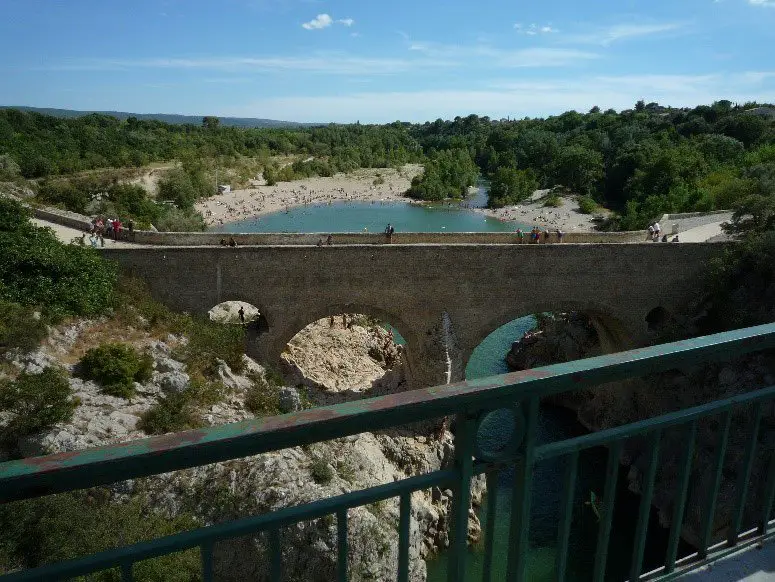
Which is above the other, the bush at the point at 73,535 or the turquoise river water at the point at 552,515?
the bush at the point at 73,535

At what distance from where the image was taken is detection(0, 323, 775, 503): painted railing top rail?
125 centimetres

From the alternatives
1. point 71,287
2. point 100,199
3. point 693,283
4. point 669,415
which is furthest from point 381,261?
point 100,199

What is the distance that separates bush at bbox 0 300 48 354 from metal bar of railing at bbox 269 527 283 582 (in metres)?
10.5

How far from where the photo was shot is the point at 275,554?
1.54 metres

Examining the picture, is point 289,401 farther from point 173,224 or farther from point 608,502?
point 173,224

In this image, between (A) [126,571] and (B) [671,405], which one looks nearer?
(A) [126,571]

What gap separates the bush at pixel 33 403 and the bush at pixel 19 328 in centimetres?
69

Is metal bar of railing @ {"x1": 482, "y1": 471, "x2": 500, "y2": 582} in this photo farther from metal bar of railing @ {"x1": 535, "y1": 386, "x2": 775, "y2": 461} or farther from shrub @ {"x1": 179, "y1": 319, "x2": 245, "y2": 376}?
shrub @ {"x1": 179, "y1": 319, "x2": 245, "y2": 376}

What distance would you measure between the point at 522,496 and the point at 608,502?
445 millimetres

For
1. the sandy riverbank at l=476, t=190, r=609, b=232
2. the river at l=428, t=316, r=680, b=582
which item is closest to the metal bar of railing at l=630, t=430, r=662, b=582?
the river at l=428, t=316, r=680, b=582

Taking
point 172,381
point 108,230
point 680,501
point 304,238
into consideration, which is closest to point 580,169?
point 304,238

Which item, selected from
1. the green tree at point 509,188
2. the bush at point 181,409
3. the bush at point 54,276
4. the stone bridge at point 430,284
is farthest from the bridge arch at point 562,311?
the green tree at point 509,188

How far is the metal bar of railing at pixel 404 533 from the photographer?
1645mm

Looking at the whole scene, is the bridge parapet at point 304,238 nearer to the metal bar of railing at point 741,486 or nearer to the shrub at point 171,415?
the shrub at point 171,415
